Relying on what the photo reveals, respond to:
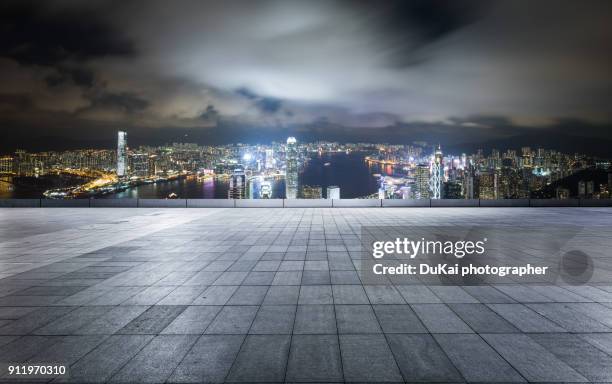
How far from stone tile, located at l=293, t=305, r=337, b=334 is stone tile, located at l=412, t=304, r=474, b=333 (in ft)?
5.16

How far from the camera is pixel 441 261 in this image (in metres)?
10.3

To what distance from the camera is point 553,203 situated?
1104 inches

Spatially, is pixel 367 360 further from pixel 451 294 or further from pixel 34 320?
pixel 34 320

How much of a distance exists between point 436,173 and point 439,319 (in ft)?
148

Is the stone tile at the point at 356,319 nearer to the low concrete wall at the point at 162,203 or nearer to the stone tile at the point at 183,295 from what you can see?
the stone tile at the point at 183,295

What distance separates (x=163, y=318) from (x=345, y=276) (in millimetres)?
4355

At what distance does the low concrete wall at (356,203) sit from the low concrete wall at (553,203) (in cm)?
1229

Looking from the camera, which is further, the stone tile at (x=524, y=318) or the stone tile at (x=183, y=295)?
the stone tile at (x=183, y=295)

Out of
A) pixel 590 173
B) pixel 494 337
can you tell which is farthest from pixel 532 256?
pixel 590 173

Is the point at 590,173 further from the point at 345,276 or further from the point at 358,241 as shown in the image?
the point at 345,276

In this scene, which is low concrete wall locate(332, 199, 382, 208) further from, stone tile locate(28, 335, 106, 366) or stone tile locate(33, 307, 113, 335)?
stone tile locate(28, 335, 106, 366)

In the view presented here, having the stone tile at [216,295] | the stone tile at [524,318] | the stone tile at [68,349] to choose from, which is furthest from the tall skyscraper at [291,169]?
the stone tile at [68,349]

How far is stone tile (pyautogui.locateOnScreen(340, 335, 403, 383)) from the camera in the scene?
168 inches

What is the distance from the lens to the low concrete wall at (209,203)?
28656 millimetres
